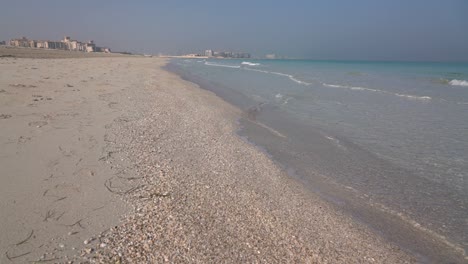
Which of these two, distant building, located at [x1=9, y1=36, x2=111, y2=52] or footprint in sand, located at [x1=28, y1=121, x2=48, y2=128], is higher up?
distant building, located at [x1=9, y1=36, x2=111, y2=52]

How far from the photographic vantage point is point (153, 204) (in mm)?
4355

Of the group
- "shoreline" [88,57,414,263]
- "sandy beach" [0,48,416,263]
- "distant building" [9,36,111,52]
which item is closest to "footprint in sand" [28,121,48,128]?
"sandy beach" [0,48,416,263]

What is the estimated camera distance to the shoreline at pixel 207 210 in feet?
11.3

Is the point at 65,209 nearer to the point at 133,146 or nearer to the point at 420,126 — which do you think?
the point at 133,146

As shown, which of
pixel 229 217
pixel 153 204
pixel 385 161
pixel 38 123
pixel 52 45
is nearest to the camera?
pixel 229 217

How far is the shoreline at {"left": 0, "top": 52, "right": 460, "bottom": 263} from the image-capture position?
11.3ft

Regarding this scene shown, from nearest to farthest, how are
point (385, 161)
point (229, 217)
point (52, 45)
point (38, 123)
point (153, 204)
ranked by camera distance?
point (229, 217) < point (153, 204) < point (385, 161) < point (38, 123) < point (52, 45)

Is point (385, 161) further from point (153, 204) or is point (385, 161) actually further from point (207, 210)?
point (153, 204)

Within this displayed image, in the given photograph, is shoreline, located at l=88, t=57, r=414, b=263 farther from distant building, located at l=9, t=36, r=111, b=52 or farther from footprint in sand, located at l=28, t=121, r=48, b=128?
distant building, located at l=9, t=36, r=111, b=52

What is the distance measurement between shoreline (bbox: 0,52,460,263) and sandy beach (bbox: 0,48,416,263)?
17 millimetres

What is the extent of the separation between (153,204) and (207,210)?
82cm

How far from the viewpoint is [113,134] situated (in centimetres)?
743

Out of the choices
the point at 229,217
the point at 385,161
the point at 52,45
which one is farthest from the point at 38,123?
the point at 52,45

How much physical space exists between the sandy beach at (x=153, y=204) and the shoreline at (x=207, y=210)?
2 cm
